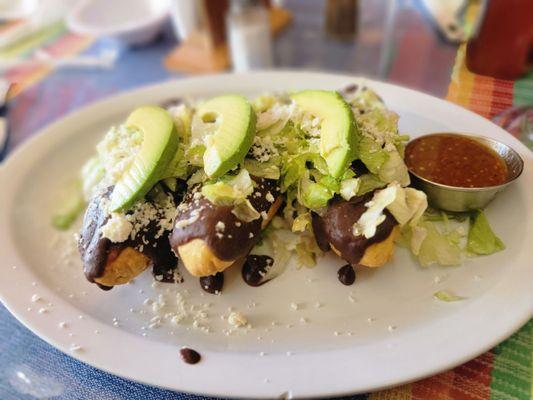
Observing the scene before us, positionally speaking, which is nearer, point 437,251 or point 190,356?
point 190,356

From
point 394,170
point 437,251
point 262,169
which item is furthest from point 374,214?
point 262,169

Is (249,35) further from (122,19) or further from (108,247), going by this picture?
(108,247)

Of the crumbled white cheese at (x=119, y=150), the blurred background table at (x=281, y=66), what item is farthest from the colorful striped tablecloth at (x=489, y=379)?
the crumbled white cheese at (x=119, y=150)

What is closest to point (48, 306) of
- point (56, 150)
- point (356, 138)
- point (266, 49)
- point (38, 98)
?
point (56, 150)

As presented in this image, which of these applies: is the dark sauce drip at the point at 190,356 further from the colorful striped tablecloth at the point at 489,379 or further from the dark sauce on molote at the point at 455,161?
the dark sauce on molote at the point at 455,161

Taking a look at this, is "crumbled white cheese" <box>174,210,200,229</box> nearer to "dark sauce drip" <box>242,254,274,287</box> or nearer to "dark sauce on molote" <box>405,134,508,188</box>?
"dark sauce drip" <box>242,254,274,287</box>

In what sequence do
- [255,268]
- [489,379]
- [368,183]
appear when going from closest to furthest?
[489,379] → [368,183] → [255,268]

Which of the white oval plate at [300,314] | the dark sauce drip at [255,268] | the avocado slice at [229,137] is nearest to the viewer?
the white oval plate at [300,314]

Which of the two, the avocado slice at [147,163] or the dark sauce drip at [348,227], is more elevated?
the avocado slice at [147,163]
